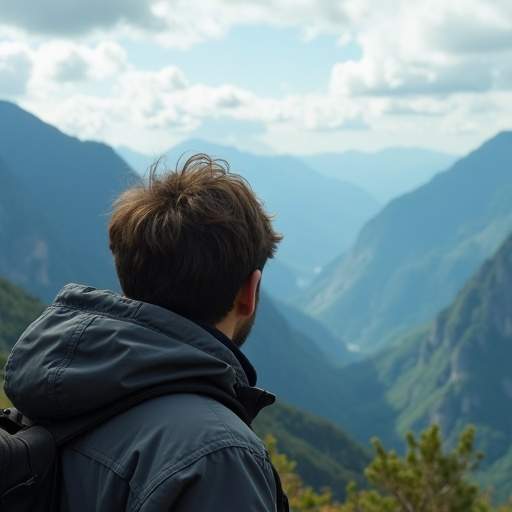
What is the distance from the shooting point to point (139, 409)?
243cm

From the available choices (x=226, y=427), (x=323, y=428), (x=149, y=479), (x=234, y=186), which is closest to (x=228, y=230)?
(x=234, y=186)

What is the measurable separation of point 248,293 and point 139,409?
0.64 m

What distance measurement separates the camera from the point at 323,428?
122875 millimetres

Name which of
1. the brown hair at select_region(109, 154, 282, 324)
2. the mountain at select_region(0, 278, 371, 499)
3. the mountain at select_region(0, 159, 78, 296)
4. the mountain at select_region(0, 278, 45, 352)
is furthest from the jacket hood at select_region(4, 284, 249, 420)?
the mountain at select_region(0, 159, 78, 296)

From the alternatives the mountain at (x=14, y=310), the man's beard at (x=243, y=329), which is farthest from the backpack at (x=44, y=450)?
the mountain at (x=14, y=310)

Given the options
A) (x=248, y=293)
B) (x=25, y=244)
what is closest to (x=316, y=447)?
(x=25, y=244)

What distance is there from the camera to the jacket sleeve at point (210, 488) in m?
2.21

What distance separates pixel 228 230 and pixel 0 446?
1.00 meters

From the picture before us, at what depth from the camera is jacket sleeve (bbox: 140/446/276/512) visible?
2.21 meters

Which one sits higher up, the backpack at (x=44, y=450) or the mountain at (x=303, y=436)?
the backpack at (x=44, y=450)

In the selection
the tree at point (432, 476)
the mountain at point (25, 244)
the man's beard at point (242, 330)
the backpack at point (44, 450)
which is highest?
the man's beard at point (242, 330)

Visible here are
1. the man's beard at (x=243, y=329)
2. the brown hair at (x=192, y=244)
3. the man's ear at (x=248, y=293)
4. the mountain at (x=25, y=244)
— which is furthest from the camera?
the mountain at (x=25, y=244)

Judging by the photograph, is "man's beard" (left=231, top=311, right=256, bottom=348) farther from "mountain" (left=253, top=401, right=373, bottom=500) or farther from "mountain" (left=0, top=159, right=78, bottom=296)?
"mountain" (left=0, top=159, right=78, bottom=296)

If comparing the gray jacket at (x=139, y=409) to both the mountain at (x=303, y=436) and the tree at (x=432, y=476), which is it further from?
the mountain at (x=303, y=436)
